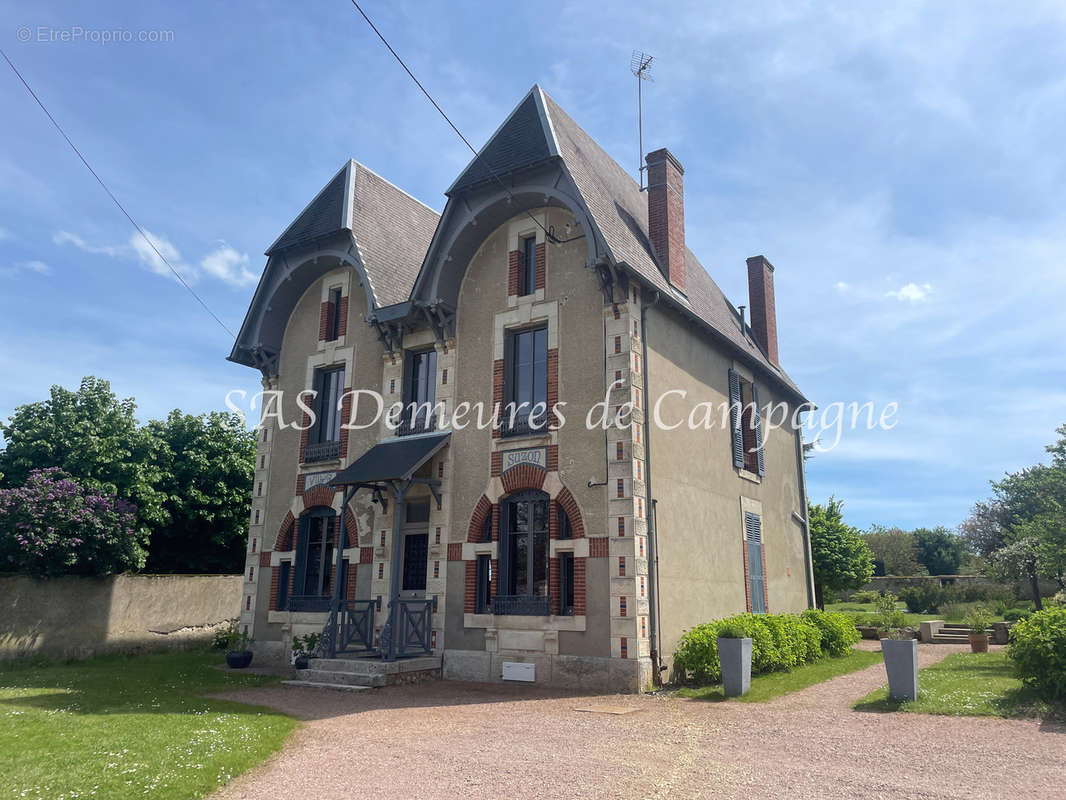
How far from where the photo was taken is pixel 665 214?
51.2 ft

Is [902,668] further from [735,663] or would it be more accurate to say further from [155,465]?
[155,465]

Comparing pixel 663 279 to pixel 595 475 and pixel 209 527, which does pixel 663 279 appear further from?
pixel 209 527

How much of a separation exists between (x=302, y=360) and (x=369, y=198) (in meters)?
4.23

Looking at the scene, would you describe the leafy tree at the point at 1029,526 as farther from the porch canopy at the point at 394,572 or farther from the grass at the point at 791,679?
the porch canopy at the point at 394,572

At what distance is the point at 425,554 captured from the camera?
14781mm

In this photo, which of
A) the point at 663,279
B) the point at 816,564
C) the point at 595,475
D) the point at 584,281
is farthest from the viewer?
the point at 816,564

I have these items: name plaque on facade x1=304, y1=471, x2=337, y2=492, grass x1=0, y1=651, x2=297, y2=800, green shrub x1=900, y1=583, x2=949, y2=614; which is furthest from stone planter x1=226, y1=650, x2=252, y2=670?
green shrub x1=900, y1=583, x2=949, y2=614

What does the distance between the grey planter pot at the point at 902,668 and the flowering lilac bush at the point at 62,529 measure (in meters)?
16.2

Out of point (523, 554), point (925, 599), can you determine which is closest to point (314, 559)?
point (523, 554)

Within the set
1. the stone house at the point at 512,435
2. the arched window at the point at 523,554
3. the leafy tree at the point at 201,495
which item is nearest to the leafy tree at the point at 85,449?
the leafy tree at the point at 201,495

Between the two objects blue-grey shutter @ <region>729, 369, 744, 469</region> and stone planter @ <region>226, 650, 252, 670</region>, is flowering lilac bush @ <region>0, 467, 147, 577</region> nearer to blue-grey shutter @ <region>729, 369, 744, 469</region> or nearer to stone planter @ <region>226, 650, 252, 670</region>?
stone planter @ <region>226, 650, 252, 670</region>

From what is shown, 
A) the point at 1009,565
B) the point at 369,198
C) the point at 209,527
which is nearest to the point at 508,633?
the point at 369,198

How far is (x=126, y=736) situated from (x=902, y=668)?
364 inches

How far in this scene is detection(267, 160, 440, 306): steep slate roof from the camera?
16.6m
